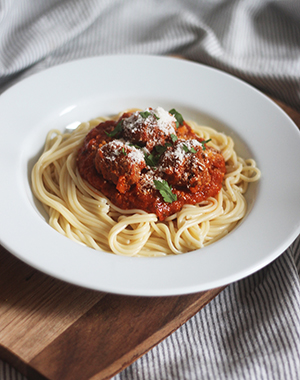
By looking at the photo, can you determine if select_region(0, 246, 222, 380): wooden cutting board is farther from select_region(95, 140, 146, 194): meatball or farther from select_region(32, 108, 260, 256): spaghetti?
select_region(95, 140, 146, 194): meatball

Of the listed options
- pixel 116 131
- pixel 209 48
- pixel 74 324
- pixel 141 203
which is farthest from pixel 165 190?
pixel 209 48

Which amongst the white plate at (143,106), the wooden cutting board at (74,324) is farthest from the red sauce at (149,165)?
the wooden cutting board at (74,324)

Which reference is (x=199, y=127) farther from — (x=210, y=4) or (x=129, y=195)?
(x=210, y=4)

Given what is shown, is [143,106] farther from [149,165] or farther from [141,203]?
[141,203]

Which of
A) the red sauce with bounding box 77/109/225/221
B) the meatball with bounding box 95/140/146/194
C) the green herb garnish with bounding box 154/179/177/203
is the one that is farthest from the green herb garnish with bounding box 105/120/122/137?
the green herb garnish with bounding box 154/179/177/203

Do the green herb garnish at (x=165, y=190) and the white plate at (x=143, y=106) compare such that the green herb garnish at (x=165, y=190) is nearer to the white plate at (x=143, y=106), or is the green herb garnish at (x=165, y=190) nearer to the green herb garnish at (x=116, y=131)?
the white plate at (x=143, y=106)

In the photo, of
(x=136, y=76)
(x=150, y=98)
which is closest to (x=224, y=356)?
(x=150, y=98)

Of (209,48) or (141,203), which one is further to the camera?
(209,48)

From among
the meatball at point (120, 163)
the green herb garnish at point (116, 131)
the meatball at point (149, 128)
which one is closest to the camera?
the meatball at point (120, 163)
